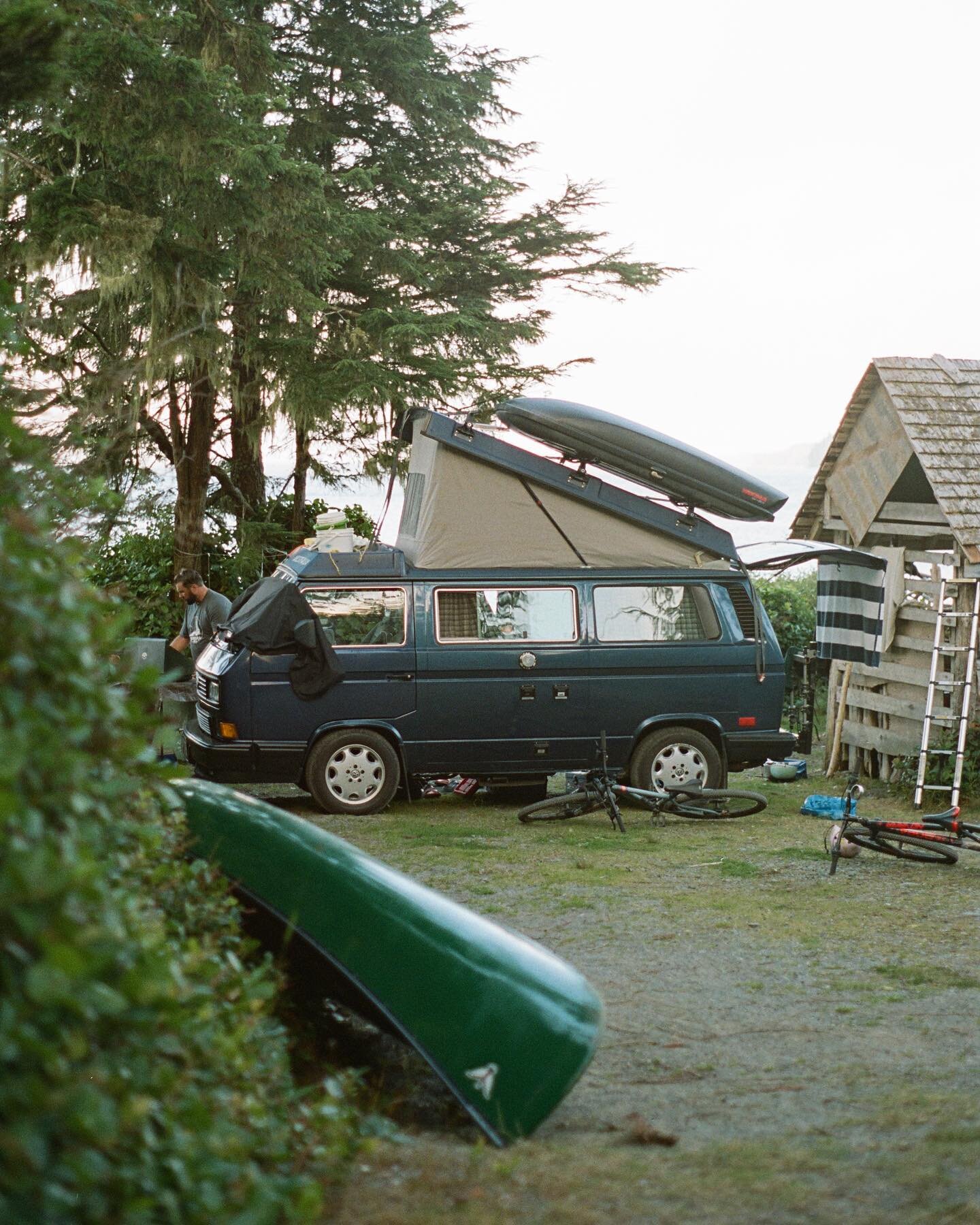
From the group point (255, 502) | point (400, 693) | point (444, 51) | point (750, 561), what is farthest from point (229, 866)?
point (444, 51)

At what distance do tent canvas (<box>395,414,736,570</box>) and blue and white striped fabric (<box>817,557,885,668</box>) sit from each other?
1.85 m

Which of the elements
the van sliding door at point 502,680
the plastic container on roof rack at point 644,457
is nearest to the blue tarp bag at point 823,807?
the van sliding door at point 502,680

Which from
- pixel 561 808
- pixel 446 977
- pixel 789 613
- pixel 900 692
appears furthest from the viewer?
pixel 789 613

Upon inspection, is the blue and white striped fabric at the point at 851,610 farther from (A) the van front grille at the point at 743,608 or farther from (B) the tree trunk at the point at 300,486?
(B) the tree trunk at the point at 300,486

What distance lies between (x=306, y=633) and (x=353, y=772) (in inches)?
51.0

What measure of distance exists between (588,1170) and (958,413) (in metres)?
11.4

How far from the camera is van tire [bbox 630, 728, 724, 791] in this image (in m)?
11.4

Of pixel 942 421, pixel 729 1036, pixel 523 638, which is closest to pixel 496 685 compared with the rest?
pixel 523 638

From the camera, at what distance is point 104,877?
297cm

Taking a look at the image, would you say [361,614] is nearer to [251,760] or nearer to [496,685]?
[496,685]

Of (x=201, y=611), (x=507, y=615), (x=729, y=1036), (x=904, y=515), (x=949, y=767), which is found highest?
(x=904, y=515)

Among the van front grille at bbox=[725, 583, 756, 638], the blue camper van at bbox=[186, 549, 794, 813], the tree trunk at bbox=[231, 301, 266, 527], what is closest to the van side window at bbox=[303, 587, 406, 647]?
the blue camper van at bbox=[186, 549, 794, 813]

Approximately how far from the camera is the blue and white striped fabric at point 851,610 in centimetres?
1262

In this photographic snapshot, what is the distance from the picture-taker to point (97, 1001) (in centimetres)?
241
